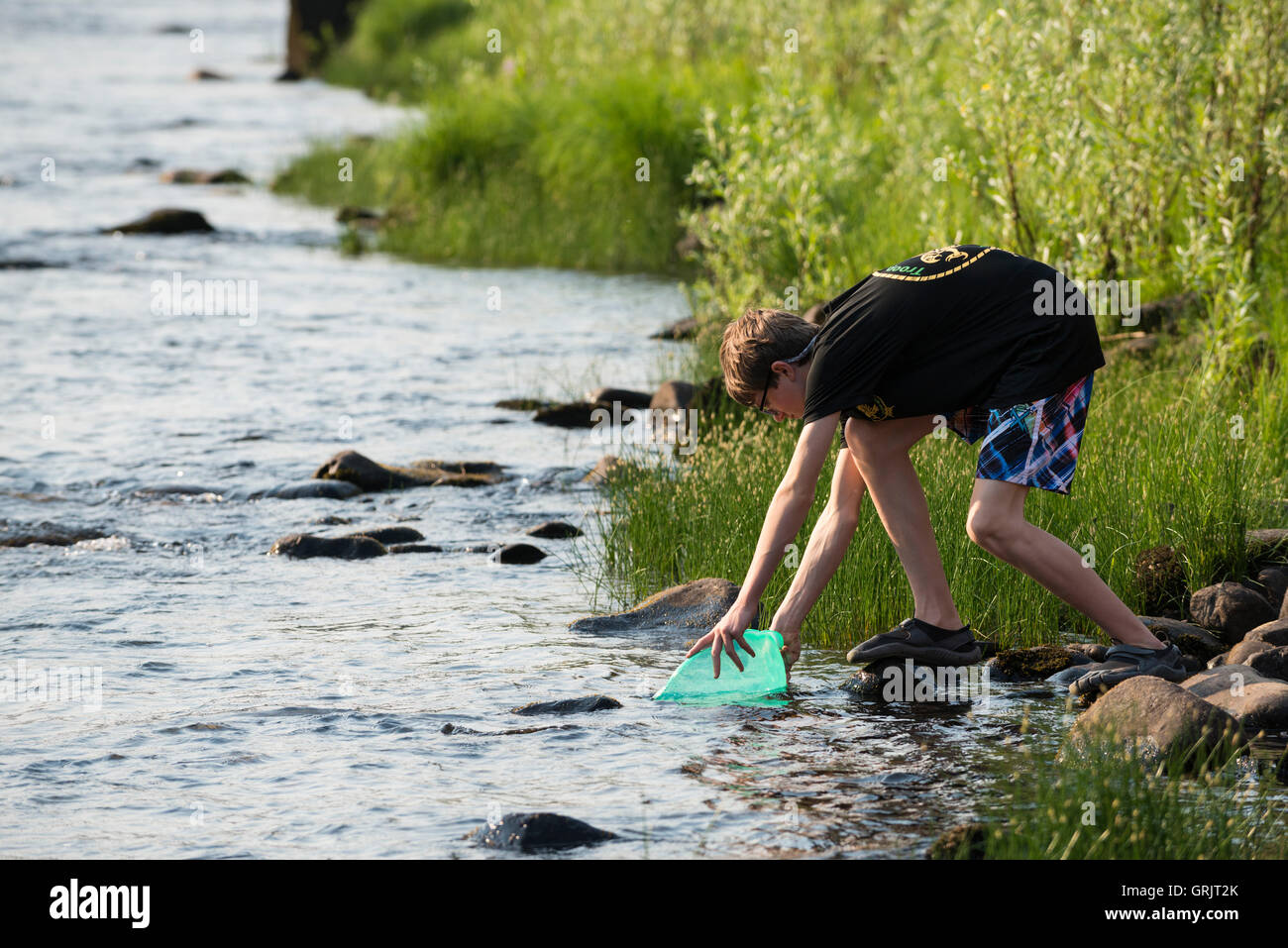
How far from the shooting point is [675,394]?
1112cm

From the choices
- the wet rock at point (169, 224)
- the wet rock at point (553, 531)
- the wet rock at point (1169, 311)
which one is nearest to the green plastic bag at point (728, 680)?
the wet rock at point (553, 531)

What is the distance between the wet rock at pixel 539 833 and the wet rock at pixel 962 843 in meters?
1.01

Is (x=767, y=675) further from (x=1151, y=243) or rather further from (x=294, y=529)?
(x=1151, y=243)

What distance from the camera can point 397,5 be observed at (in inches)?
1558

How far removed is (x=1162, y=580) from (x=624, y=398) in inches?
212

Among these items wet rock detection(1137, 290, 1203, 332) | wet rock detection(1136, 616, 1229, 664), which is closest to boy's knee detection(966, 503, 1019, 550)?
wet rock detection(1136, 616, 1229, 664)

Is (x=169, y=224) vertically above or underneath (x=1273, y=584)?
above

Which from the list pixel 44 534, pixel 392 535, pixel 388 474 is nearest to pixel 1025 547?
pixel 392 535

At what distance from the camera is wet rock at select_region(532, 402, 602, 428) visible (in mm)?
12031

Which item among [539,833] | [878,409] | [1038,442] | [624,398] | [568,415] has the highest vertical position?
[878,409]

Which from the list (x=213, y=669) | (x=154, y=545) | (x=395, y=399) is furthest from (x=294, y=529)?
(x=395, y=399)

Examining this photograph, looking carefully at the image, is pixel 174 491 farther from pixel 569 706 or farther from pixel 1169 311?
pixel 1169 311

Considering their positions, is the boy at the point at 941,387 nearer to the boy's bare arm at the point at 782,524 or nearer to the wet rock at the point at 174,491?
the boy's bare arm at the point at 782,524

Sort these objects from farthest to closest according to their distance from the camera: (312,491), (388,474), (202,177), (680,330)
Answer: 1. (202,177)
2. (680,330)
3. (388,474)
4. (312,491)
